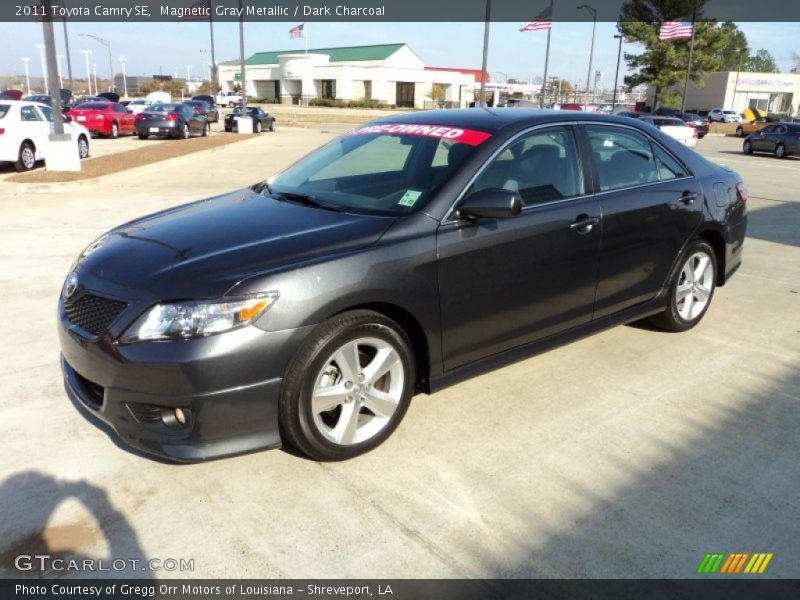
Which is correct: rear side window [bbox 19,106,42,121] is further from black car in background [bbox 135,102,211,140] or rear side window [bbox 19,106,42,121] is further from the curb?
black car in background [bbox 135,102,211,140]

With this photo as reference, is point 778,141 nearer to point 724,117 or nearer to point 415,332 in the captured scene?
point 415,332

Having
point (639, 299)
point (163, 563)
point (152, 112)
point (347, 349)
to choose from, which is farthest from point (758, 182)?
point (152, 112)

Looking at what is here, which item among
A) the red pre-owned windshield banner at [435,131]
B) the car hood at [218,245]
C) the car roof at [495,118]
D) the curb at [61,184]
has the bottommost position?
the curb at [61,184]

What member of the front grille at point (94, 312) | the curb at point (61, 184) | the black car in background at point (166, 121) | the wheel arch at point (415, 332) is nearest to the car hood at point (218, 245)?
the front grille at point (94, 312)

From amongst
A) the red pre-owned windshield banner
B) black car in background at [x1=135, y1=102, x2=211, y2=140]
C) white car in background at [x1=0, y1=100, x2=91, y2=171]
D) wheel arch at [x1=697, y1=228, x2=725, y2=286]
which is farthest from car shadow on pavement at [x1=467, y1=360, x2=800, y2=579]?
black car in background at [x1=135, y1=102, x2=211, y2=140]

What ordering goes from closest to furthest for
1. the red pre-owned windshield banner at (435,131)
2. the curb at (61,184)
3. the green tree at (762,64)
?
the red pre-owned windshield banner at (435,131) < the curb at (61,184) < the green tree at (762,64)

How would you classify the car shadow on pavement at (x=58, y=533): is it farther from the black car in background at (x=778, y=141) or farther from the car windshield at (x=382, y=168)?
the black car in background at (x=778, y=141)

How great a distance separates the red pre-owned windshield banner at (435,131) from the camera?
3.79 metres

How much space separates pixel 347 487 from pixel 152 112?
91.9 ft

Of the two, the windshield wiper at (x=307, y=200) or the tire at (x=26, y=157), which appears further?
the tire at (x=26, y=157)

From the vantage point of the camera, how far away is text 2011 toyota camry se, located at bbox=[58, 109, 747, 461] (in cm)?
285

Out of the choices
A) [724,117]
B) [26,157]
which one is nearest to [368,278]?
[26,157]

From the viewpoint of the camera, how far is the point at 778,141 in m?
25.5

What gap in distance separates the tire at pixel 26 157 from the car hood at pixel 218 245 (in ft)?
43.4
